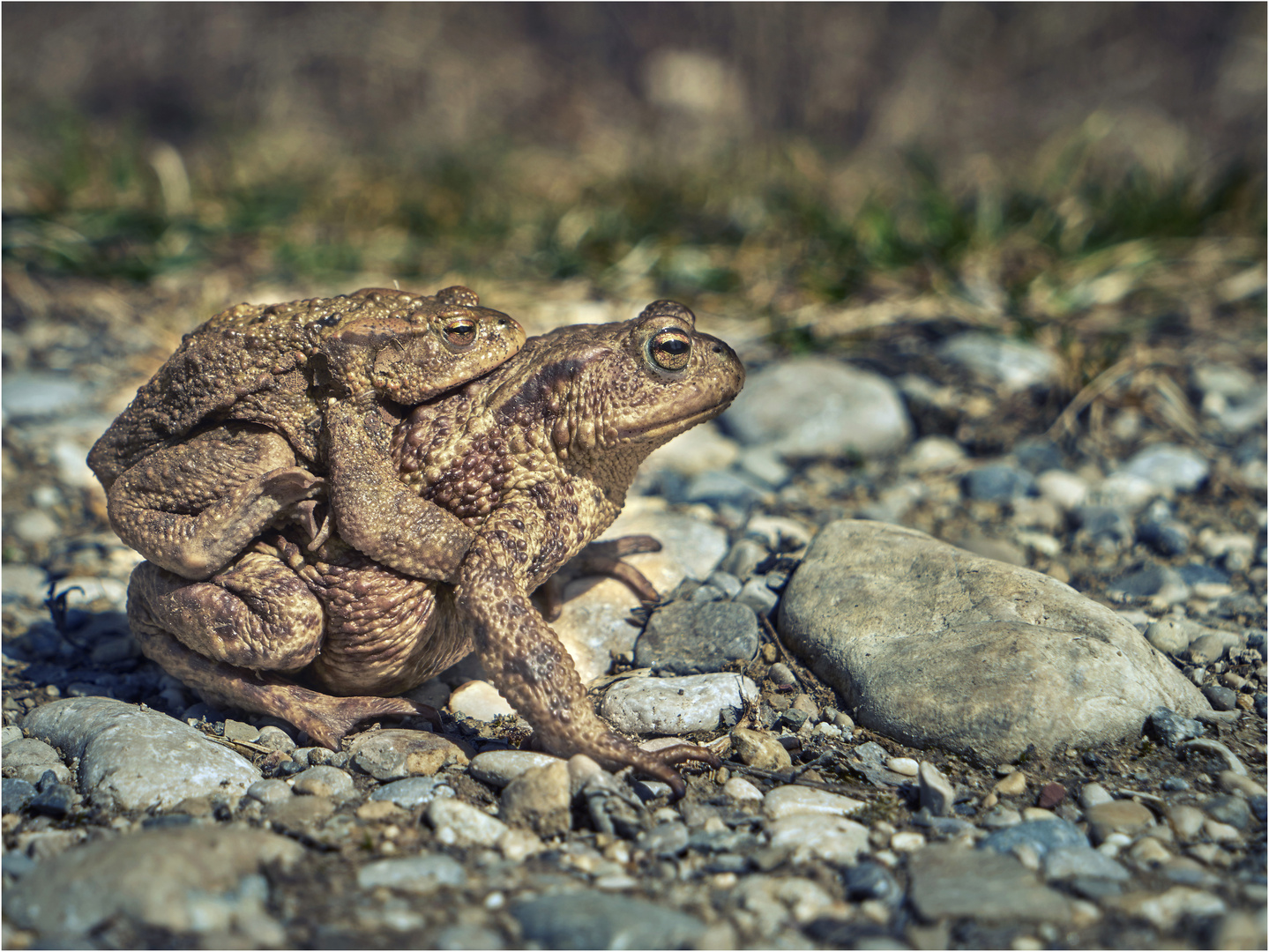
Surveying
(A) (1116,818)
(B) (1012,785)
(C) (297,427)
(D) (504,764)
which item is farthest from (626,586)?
(A) (1116,818)

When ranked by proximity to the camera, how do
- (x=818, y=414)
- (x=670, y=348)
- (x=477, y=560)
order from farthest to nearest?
1. (x=818, y=414)
2. (x=670, y=348)
3. (x=477, y=560)

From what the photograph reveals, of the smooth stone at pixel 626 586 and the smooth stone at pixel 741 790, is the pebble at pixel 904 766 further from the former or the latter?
the smooth stone at pixel 626 586

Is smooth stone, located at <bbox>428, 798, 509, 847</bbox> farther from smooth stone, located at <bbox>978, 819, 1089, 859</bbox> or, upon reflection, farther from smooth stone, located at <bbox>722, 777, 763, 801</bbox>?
smooth stone, located at <bbox>978, 819, 1089, 859</bbox>

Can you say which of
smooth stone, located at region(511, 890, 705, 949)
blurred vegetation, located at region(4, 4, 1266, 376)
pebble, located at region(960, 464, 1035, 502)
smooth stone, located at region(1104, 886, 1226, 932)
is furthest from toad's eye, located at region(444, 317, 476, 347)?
blurred vegetation, located at region(4, 4, 1266, 376)

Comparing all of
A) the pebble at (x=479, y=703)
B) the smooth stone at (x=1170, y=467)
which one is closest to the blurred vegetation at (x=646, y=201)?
the smooth stone at (x=1170, y=467)

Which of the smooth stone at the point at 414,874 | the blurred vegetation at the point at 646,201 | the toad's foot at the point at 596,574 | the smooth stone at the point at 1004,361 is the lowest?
the smooth stone at the point at 414,874

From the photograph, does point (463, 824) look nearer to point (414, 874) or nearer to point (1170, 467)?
point (414, 874)
